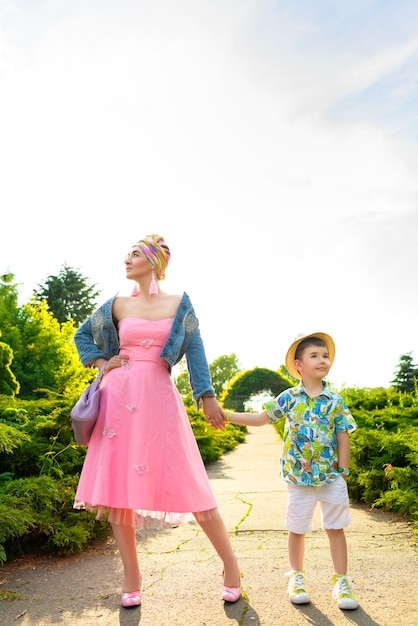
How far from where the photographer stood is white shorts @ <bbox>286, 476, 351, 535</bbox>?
10.7 feet

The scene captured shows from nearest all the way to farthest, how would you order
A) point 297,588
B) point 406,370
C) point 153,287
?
point 297,588 < point 153,287 < point 406,370

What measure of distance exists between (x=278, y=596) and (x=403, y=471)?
213cm

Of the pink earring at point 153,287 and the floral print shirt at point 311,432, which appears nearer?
the floral print shirt at point 311,432

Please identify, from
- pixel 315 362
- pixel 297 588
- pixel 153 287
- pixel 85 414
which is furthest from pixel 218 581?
pixel 153 287

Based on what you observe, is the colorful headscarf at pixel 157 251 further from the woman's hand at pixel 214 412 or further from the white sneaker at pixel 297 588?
the white sneaker at pixel 297 588

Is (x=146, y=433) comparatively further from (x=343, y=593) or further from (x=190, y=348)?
(x=343, y=593)

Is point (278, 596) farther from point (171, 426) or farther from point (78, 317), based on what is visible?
point (78, 317)

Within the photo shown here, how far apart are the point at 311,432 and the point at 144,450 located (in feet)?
3.00

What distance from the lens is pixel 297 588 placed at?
3.22 meters

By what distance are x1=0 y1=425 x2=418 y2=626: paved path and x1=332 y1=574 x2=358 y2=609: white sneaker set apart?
4 cm

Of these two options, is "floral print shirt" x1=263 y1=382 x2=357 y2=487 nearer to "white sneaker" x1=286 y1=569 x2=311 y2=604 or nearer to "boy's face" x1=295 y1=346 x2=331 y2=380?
"boy's face" x1=295 y1=346 x2=331 y2=380

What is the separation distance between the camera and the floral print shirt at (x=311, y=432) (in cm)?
332

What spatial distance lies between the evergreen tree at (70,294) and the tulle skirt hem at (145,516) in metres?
33.3

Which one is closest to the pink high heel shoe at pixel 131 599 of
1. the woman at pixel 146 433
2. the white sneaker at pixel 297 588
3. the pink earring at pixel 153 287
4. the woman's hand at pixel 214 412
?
the woman at pixel 146 433
